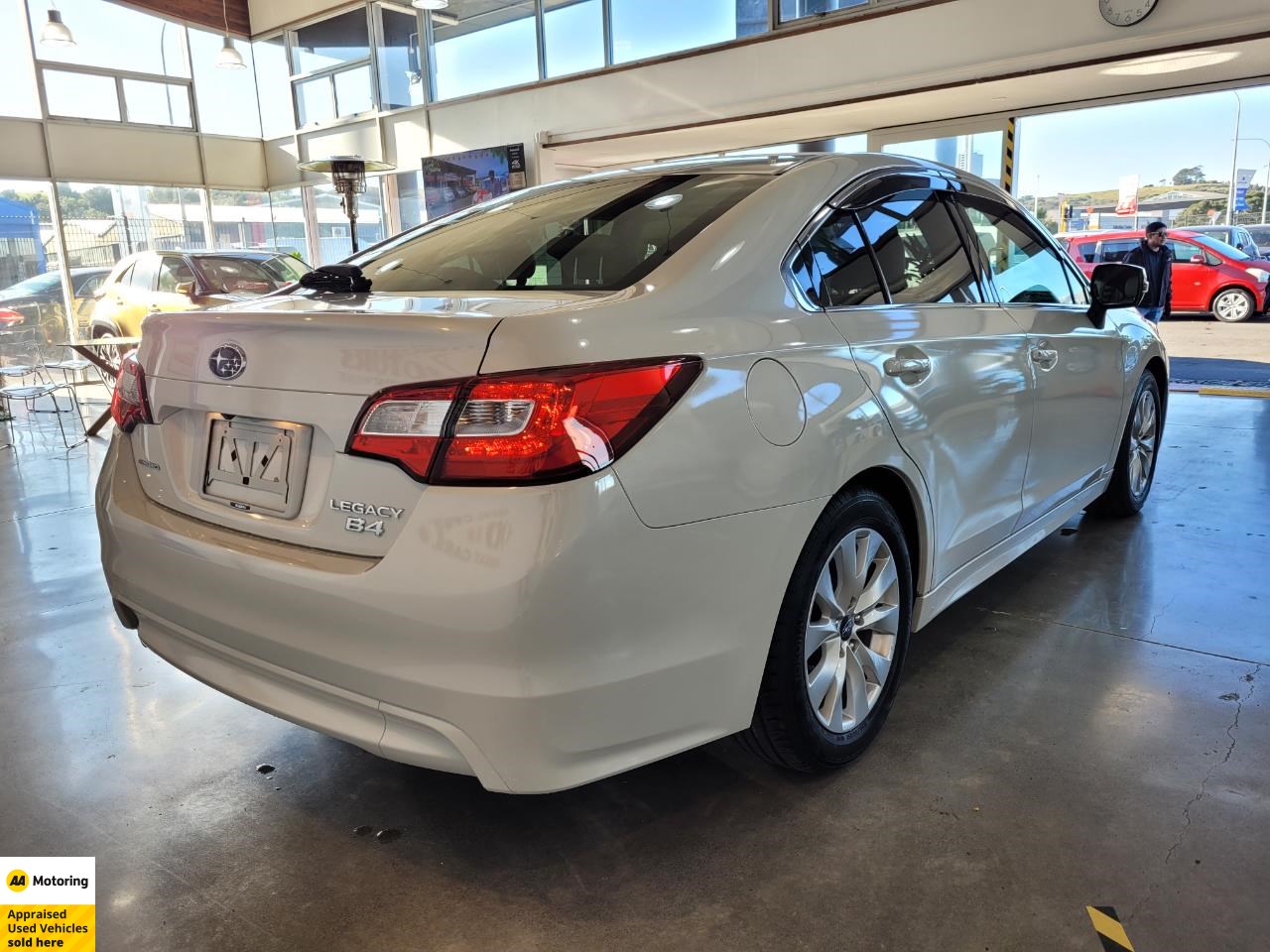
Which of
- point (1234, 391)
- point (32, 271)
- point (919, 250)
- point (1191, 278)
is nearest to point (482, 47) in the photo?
point (32, 271)

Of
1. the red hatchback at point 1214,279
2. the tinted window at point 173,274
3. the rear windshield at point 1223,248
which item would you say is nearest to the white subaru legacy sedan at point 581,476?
the tinted window at point 173,274

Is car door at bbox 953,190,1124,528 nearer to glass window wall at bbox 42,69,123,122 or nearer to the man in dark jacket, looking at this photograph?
the man in dark jacket

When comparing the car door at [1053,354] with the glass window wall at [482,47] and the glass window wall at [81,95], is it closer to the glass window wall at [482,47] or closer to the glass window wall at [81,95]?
the glass window wall at [482,47]

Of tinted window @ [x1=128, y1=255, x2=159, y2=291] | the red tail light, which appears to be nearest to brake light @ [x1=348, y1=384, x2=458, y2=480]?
the red tail light

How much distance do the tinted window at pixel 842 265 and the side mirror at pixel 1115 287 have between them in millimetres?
1453

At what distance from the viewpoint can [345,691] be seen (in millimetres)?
1546

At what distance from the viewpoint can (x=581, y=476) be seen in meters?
1.39

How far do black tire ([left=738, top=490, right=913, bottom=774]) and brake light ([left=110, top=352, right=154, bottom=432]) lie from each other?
1365mm

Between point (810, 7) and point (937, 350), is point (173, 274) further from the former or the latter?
point (937, 350)

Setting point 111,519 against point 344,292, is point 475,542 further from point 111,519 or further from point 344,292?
point 111,519

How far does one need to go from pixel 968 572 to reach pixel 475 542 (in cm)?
162

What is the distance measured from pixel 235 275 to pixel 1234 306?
44.3 ft

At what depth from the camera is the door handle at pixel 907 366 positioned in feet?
6.53

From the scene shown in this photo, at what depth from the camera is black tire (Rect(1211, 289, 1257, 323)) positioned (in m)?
13.2
